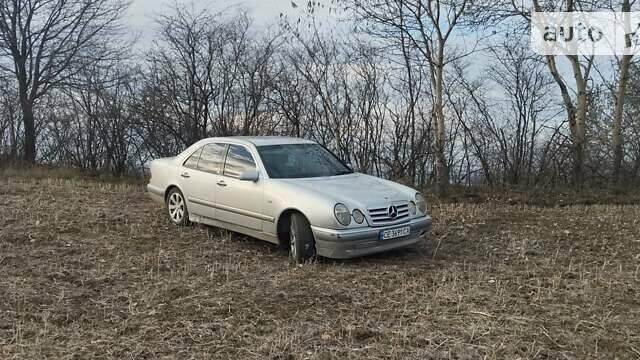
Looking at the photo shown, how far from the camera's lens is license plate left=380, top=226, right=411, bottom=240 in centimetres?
605

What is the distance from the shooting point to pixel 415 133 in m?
16.0

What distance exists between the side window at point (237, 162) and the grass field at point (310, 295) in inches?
35.0

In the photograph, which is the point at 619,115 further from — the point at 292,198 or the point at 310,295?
the point at 310,295

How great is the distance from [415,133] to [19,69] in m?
15.1

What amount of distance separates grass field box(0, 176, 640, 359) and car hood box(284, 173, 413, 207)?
2.25ft

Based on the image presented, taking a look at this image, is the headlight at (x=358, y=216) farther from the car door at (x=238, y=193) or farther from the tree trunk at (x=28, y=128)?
the tree trunk at (x=28, y=128)

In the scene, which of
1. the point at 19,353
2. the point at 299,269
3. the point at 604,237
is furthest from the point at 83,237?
the point at 604,237

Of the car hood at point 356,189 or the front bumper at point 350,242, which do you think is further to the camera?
the car hood at point 356,189

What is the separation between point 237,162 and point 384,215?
2084 millimetres

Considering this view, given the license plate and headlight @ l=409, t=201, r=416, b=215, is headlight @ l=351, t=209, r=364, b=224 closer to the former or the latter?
the license plate

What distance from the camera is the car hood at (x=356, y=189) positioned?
614 cm

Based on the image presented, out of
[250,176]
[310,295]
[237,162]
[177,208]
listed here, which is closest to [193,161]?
[177,208]

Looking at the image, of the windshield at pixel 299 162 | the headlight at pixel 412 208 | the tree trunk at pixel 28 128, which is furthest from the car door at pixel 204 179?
the tree trunk at pixel 28 128

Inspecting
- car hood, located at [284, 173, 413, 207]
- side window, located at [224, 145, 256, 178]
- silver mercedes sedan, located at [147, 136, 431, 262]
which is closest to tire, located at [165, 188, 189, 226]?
silver mercedes sedan, located at [147, 136, 431, 262]
